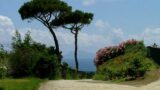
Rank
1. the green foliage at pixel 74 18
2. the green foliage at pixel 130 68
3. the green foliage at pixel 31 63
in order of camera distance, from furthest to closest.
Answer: the green foliage at pixel 74 18
the green foliage at pixel 31 63
the green foliage at pixel 130 68

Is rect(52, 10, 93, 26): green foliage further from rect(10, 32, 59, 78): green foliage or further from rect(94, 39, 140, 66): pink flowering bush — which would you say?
rect(10, 32, 59, 78): green foliage

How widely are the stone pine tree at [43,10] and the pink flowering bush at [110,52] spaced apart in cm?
1257

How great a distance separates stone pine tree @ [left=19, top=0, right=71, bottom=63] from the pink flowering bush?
12.6 metres

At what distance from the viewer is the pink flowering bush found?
122 feet

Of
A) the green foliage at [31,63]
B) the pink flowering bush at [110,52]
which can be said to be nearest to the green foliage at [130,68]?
the green foliage at [31,63]

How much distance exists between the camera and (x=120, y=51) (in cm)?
3753

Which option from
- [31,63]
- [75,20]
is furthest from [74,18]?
[31,63]

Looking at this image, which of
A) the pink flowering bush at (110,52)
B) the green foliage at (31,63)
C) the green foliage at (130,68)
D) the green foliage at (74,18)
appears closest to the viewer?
the green foliage at (130,68)

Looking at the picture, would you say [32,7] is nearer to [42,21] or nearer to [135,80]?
[42,21]

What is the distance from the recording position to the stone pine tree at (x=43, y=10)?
5144cm

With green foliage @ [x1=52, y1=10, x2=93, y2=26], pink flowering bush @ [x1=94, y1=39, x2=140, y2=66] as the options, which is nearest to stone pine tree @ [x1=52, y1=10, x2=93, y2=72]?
green foliage @ [x1=52, y1=10, x2=93, y2=26]

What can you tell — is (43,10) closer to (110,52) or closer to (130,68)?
(110,52)

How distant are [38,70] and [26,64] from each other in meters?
0.88

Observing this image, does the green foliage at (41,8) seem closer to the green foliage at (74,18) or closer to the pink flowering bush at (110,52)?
the green foliage at (74,18)
